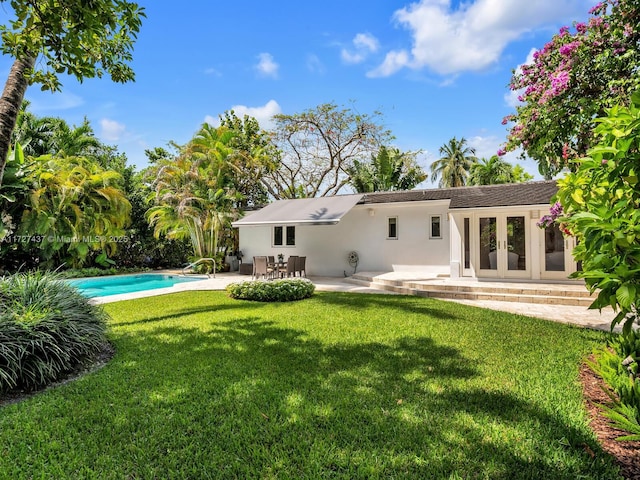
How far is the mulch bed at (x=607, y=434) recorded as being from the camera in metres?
4.59

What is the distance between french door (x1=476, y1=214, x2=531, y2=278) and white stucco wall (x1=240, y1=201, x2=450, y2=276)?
3.88 meters

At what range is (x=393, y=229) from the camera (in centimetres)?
2730

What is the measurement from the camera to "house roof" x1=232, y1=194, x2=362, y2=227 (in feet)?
79.2

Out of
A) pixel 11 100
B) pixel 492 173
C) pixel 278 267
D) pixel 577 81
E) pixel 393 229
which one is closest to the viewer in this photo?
pixel 11 100

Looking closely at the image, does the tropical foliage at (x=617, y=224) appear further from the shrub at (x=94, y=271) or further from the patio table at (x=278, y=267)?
the shrub at (x=94, y=271)

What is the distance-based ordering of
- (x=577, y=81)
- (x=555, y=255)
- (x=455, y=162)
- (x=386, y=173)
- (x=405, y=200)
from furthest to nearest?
(x=455, y=162), (x=386, y=173), (x=405, y=200), (x=555, y=255), (x=577, y=81)

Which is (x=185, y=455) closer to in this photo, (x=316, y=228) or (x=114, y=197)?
(x=316, y=228)

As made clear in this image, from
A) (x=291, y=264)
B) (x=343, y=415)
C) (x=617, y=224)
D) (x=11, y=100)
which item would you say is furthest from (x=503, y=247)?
(x=11, y=100)

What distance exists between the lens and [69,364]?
802cm

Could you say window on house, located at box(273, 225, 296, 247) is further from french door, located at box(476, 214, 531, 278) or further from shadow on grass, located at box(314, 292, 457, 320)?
french door, located at box(476, 214, 531, 278)

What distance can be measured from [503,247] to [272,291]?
13.6 m

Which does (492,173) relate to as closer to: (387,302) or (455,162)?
(455,162)

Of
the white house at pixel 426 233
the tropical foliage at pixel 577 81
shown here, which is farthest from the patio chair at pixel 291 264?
the tropical foliage at pixel 577 81

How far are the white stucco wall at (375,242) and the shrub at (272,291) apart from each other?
34.3 ft
